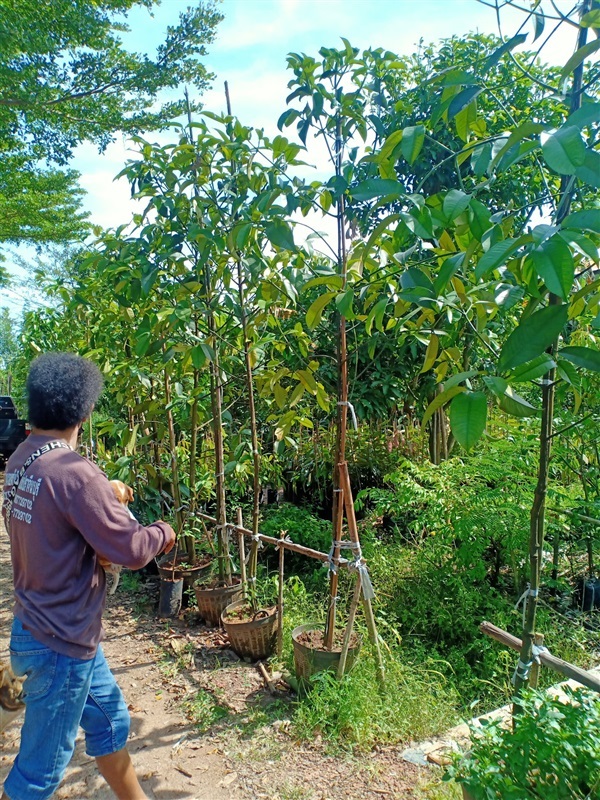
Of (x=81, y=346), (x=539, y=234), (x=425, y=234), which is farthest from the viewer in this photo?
(x=81, y=346)

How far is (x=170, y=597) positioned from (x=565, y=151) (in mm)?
3846

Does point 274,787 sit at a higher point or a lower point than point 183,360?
lower

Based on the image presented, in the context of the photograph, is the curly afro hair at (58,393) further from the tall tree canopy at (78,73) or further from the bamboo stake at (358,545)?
the tall tree canopy at (78,73)

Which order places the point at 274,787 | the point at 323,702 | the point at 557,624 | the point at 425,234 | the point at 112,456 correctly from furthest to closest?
the point at 112,456
the point at 557,624
the point at 323,702
the point at 274,787
the point at 425,234

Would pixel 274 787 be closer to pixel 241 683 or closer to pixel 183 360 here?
pixel 241 683

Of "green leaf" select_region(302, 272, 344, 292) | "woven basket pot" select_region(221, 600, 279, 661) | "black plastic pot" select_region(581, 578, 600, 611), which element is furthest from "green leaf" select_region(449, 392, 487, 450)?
"black plastic pot" select_region(581, 578, 600, 611)

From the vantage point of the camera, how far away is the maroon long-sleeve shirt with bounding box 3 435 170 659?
1837 millimetres

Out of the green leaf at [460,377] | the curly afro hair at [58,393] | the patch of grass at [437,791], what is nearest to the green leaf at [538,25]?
the green leaf at [460,377]

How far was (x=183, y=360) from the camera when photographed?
347cm

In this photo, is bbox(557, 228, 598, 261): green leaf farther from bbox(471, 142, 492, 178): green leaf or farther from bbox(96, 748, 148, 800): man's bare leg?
bbox(96, 748, 148, 800): man's bare leg

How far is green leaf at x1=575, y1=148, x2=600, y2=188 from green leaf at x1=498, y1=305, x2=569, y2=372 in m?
0.23

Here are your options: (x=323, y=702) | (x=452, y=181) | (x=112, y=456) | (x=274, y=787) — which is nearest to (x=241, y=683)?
(x=323, y=702)

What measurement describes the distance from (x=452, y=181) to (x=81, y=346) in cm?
359

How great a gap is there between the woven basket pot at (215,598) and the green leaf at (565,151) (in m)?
3.28
